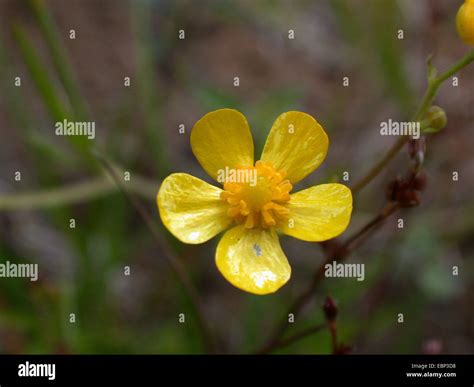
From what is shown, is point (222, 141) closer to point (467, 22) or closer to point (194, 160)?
point (467, 22)

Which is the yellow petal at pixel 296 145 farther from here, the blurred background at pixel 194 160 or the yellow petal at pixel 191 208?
the blurred background at pixel 194 160

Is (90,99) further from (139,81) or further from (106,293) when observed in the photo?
(106,293)

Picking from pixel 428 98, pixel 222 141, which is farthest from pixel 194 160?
pixel 428 98

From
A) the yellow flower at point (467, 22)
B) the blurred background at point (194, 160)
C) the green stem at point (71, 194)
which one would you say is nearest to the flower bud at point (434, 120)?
the yellow flower at point (467, 22)

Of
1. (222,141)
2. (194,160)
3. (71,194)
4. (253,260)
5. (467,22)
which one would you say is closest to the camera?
(467,22)

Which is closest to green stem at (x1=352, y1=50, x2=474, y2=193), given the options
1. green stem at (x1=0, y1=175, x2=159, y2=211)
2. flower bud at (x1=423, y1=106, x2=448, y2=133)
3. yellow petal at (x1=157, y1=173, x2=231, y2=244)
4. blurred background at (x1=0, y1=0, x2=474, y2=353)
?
flower bud at (x1=423, y1=106, x2=448, y2=133)

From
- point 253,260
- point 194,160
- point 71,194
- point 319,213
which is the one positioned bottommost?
point 253,260
